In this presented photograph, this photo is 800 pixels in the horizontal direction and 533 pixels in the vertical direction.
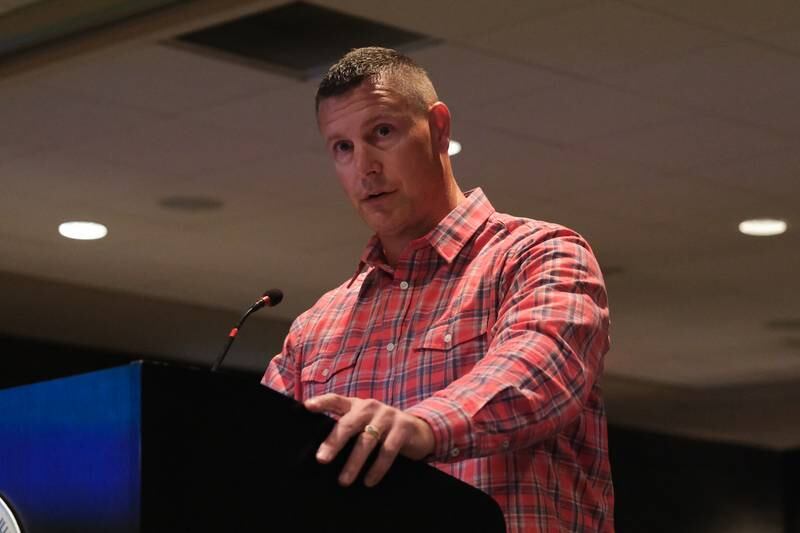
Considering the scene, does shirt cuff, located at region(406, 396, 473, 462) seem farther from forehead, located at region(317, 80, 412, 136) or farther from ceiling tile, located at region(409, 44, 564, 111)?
ceiling tile, located at region(409, 44, 564, 111)

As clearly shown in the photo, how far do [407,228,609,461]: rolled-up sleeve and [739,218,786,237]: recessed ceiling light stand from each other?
555 centimetres

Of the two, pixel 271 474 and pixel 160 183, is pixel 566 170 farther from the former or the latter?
pixel 271 474

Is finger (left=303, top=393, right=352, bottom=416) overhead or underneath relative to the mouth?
underneath

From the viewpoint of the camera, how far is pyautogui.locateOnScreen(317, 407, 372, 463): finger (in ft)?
4.15

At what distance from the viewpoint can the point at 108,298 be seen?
378 inches

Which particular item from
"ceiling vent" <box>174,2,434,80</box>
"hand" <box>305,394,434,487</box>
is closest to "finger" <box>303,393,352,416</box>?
"hand" <box>305,394,434,487</box>

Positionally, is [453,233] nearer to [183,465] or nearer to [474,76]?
[183,465]

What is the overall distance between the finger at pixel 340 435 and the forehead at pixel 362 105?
664 millimetres

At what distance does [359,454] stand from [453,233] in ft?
2.16

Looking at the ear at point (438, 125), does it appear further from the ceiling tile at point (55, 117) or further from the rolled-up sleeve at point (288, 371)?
the ceiling tile at point (55, 117)

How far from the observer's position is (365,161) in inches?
73.4

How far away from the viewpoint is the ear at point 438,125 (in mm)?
1989

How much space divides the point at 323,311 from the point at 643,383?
35.5 feet

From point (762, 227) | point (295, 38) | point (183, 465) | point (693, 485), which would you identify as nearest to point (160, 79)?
point (295, 38)
